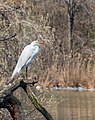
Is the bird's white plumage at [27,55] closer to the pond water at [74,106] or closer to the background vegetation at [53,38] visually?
the background vegetation at [53,38]

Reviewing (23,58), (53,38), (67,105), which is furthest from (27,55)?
(67,105)

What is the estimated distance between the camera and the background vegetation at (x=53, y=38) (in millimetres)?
11062

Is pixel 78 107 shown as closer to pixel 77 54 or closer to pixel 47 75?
pixel 47 75

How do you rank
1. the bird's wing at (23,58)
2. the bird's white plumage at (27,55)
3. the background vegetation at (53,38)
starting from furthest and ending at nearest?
the background vegetation at (53,38), the bird's white plumage at (27,55), the bird's wing at (23,58)

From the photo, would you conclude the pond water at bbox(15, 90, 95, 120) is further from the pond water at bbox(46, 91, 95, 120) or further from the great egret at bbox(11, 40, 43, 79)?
the great egret at bbox(11, 40, 43, 79)

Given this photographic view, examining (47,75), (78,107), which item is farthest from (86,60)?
(78,107)

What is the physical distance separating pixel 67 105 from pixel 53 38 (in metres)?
2.24

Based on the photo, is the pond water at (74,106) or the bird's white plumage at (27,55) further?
the pond water at (74,106)

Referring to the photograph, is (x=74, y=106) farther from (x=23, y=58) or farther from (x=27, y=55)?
(x=23, y=58)

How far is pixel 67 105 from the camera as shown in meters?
17.3

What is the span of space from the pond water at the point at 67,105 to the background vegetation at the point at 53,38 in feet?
1.96

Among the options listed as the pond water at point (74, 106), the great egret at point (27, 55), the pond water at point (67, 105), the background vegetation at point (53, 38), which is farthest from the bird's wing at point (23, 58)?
the pond water at point (74, 106)

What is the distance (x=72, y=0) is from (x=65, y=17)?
0.79 meters

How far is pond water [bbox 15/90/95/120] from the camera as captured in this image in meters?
12.2
